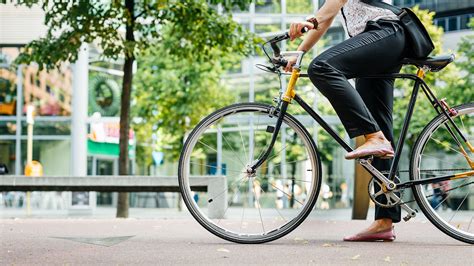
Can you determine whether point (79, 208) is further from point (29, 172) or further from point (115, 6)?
point (115, 6)

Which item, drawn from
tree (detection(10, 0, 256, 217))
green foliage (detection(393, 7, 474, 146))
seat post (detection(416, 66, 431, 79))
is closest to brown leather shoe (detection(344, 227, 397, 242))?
seat post (detection(416, 66, 431, 79))

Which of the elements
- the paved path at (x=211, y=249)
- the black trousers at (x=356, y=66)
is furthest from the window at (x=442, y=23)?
the black trousers at (x=356, y=66)

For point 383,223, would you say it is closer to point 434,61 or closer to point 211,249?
point 434,61

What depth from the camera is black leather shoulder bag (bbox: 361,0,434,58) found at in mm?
4375

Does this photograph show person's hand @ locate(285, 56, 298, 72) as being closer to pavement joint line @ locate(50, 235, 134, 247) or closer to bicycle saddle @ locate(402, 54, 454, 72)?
bicycle saddle @ locate(402, 54, 454, 72)

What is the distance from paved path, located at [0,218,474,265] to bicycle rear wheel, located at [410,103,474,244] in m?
0.13

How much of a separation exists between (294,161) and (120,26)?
8.12 meters

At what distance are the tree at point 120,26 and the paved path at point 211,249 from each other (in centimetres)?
670

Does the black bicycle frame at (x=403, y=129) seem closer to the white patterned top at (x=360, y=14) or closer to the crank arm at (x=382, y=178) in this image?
the crank arm at (x=382, y=178)

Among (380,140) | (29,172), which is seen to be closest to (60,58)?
(380,140)

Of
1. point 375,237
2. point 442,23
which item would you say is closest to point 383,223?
point 375,237

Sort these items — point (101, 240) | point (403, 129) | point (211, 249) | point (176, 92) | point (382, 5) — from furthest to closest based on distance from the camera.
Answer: point (176, 92) → point (101, 240) → point (403, 129) → point (382, 5) → point (211, 249)

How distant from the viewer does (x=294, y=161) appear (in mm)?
4695

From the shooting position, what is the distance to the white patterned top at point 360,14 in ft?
14.5
